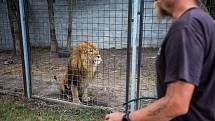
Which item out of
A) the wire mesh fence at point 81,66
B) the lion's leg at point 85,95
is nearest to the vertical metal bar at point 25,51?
the wire mesh fence at point 81,66

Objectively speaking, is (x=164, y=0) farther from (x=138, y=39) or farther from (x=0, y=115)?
(x=0, y=115)

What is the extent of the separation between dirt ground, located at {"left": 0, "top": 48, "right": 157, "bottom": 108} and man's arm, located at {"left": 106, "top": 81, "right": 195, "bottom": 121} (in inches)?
151

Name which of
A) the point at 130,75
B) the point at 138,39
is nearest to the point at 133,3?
the point at 138,39

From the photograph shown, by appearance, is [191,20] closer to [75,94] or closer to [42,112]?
[42,112]

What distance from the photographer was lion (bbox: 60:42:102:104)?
5.42m

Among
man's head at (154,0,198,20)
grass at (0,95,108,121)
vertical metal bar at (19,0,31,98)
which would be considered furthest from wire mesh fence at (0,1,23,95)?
man's head at (154,0,198,20)

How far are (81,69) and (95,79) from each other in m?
0.77

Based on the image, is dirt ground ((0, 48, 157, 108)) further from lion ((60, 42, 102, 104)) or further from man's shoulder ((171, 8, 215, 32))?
man's shoulder ((171, 8, 215, 32))

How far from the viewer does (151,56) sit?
27.3 feet

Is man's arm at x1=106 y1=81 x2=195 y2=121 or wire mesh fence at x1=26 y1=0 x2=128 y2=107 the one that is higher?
man's arm at x1=106 y1=81 x2=195 y2=121

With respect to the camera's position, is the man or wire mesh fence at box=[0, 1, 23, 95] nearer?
the man

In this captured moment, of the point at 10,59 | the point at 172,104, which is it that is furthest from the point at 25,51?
the point at 172,104

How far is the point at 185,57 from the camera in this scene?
1362 millimetres

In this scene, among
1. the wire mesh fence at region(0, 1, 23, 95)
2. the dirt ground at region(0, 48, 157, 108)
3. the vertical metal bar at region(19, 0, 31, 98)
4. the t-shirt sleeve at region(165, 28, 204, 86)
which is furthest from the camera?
the wire mesh fence at region(0, 1, 23, 95)
